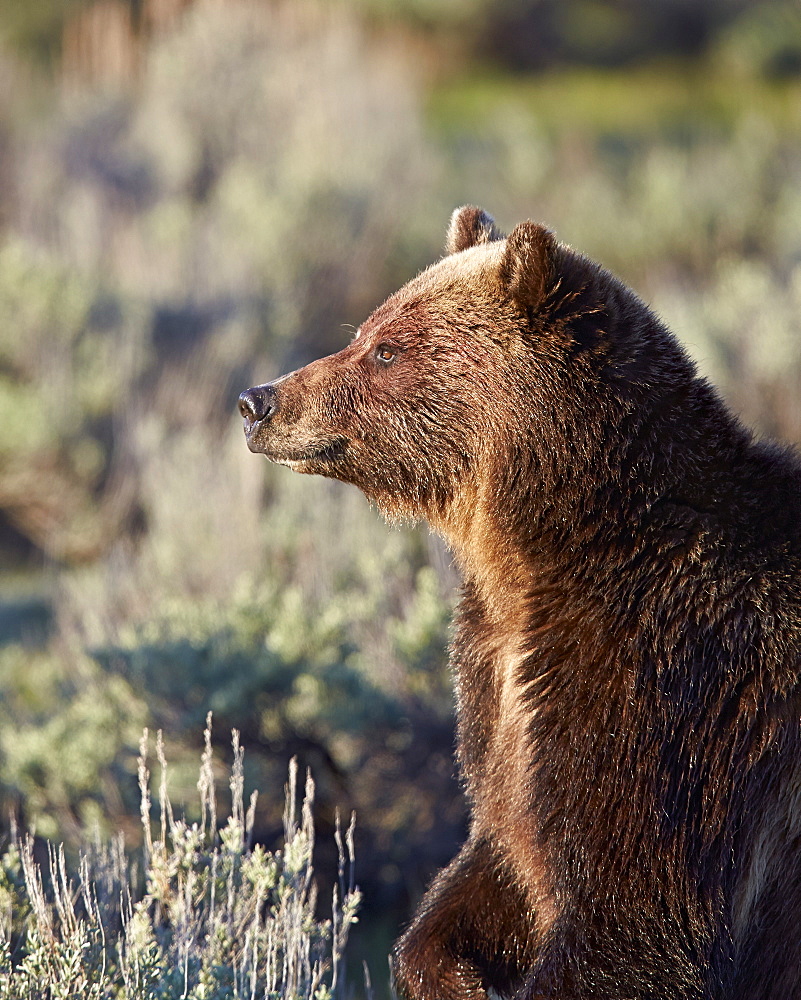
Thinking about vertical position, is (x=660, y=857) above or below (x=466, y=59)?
below

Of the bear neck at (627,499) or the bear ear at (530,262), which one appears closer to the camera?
the bear neck at (627,499)

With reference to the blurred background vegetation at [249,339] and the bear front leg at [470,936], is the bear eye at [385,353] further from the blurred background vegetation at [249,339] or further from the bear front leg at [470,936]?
the blurred background vegetation at [249,339]

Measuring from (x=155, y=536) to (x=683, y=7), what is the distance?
2743 cm

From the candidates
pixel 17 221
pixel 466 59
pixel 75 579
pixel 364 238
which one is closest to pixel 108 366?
pixel 75 579

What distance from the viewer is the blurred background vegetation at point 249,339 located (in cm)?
548

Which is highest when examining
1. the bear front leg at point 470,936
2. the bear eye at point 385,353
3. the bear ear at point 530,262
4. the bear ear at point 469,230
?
the bear ear at point 469,230

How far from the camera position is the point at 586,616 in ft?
9.92

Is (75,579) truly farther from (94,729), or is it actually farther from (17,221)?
(17,221)

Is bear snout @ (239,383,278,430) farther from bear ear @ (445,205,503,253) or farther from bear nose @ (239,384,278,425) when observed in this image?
bear ear @ (445,205,503,253)

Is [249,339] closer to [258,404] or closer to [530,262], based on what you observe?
[258,404]

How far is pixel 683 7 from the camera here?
102ft

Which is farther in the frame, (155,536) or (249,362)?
(249,362)

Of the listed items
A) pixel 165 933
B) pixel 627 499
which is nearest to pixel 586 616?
pixel 627 499

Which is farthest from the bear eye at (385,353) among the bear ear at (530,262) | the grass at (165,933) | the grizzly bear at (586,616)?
the grass at (165,933)
